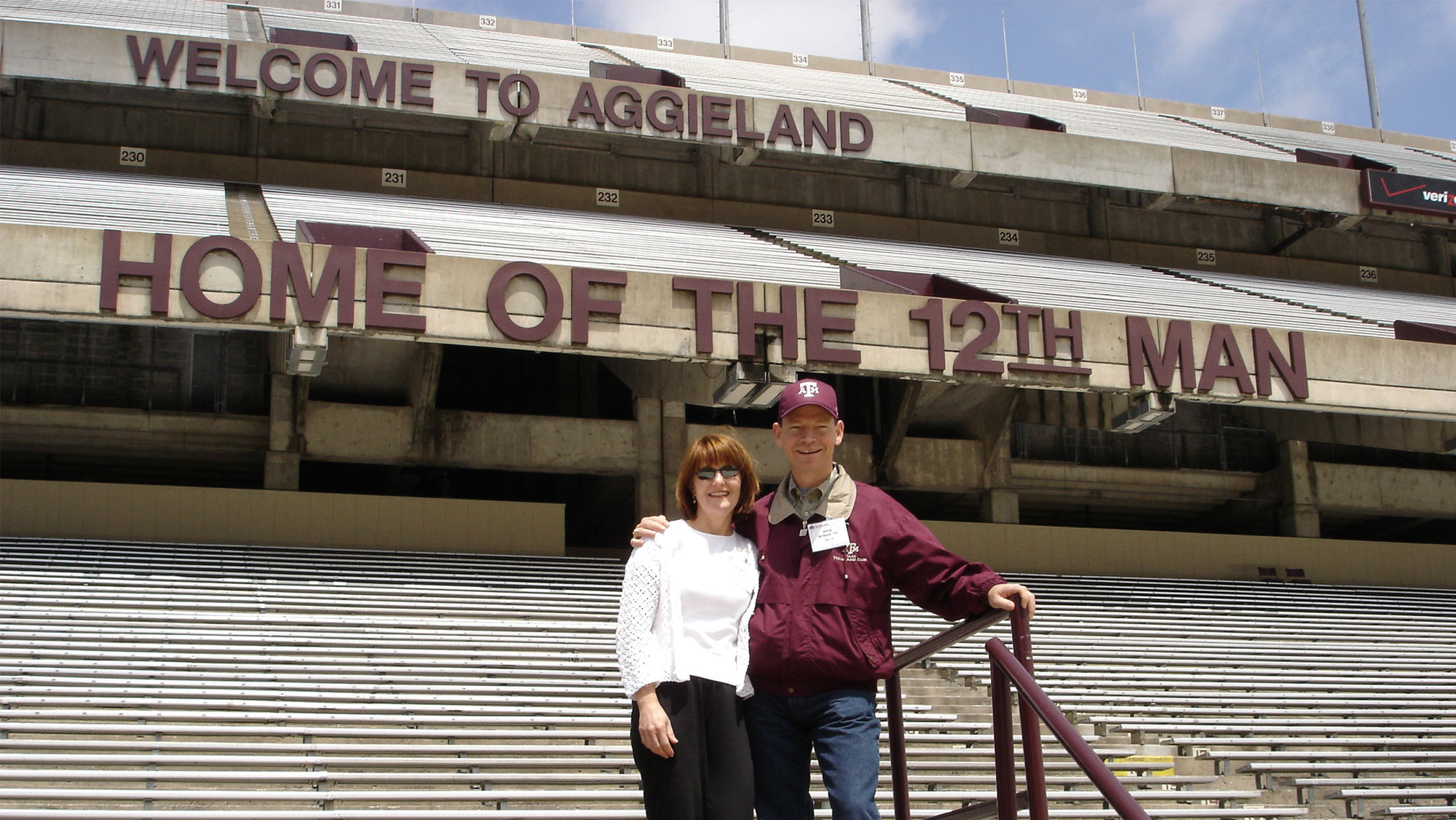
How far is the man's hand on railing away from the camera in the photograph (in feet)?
11.1

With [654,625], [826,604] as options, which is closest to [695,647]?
[654,625]

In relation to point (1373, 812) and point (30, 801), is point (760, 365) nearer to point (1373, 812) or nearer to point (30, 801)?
point (1373, 812)

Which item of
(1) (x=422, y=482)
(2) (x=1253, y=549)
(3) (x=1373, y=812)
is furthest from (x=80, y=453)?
(2) (x=1253, y=549)

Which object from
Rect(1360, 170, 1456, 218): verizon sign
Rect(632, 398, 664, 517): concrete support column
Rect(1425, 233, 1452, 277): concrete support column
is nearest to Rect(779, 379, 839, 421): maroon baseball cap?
Rect(632, 398, 664, 517): concrete support column

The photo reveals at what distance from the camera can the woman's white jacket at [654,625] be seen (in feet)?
11.3

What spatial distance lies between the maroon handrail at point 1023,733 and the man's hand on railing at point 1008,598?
2 centimetres

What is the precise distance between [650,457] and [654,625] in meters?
12.2

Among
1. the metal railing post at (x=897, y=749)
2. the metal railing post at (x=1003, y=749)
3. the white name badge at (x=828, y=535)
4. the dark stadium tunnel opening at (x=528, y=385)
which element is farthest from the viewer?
the dark stadium tunnel opening at (x=528, y=385)

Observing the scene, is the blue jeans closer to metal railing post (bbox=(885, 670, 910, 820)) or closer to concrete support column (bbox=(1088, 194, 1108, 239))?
metal railing post (bbox=(885, 670, 910, 820))

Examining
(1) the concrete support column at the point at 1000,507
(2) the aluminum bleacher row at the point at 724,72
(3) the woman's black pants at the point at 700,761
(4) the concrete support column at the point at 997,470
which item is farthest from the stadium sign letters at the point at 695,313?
(3) the woman's black pants at the point at 700,761

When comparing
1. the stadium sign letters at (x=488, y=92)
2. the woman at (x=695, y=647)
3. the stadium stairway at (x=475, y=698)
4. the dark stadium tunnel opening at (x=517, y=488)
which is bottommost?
the stadium stairway at (x=475, y=698)

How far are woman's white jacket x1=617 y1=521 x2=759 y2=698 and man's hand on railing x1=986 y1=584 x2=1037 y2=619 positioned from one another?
0.67 meters

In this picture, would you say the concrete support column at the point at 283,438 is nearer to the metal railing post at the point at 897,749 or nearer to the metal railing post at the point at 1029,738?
the metal railing post at the point at 897,749

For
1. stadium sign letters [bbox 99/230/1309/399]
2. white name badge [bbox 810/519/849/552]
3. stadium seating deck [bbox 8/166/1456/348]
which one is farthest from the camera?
stadium seating deck [bbox 8/166/1456/348]
